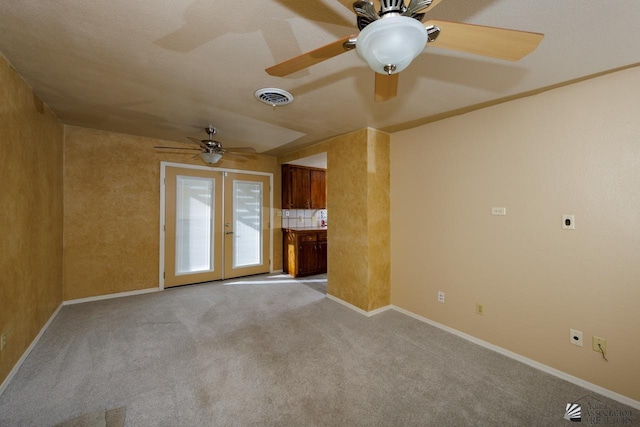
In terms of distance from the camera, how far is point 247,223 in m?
4.97

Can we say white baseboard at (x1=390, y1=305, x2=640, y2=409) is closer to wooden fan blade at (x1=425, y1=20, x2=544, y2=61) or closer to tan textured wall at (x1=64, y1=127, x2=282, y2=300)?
wooden fan blade at (x1=425, y1=20, x2=544, y2=61)

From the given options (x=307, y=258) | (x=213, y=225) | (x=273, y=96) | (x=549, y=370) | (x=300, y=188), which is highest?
(x=273, y=96)

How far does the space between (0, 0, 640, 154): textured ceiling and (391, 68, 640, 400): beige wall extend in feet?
0.93

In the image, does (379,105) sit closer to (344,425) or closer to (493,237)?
(493,237)

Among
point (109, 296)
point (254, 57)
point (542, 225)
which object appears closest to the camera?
point (254, 57)

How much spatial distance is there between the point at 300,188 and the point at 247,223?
1.28 m

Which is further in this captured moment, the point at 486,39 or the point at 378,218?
the point at 378,218

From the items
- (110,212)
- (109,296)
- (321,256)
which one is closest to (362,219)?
(321,256)

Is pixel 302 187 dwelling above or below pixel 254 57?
below

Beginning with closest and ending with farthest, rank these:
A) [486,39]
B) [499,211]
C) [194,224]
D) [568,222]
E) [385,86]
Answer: [486,39], [385,86], [568,222], [499,211], [194,224]

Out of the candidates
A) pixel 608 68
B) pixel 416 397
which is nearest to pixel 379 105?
pixel 608 68

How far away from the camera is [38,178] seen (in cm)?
254

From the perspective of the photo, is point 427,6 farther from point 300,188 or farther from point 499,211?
point 300,188

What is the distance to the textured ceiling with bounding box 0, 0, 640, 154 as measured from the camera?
134 centimetres
